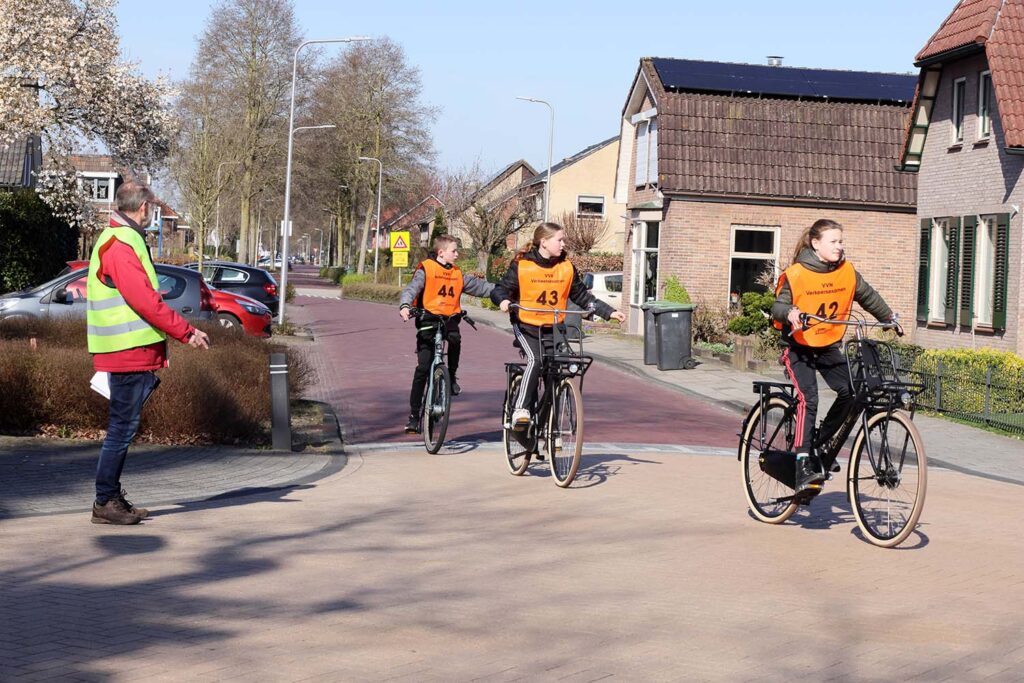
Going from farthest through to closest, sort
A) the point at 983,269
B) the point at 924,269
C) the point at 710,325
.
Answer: the point at 710,325 → the point at 924,269 → the point at 983,269

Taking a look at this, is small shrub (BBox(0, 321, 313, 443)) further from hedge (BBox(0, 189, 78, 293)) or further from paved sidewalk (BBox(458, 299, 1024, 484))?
hedge (BBox(0, 189, 78, 293))

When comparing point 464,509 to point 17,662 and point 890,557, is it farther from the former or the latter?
point 17,662

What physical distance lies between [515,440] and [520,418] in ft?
1.38

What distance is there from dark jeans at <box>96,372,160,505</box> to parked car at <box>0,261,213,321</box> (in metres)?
13.1

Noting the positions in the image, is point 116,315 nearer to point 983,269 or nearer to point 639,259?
point 983,269

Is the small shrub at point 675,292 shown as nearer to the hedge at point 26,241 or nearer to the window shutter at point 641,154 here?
the window shutter at point 641,154

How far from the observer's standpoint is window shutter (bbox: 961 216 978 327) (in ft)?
74.5

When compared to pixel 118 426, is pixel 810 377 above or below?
above

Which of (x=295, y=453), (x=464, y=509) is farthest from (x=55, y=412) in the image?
(x=464, y=509)

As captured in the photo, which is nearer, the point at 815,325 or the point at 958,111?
the point at 815,325

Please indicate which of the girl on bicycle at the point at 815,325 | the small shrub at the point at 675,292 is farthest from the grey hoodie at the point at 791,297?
the small shrub at the point at 675,292

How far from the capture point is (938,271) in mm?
24203

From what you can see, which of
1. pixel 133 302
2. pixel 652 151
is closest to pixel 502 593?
pixel 133 302

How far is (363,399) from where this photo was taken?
17.1 meters
